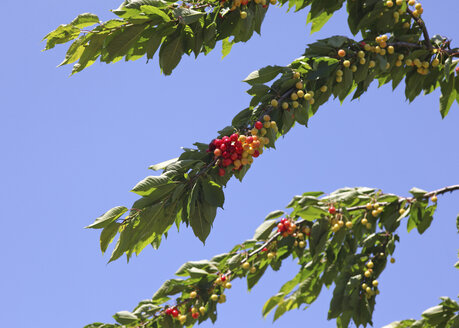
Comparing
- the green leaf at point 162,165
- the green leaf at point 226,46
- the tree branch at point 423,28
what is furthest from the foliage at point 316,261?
the green leaf at point 226,46

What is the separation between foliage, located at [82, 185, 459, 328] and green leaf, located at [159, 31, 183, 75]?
53.7 inches

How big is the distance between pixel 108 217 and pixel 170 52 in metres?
1.29

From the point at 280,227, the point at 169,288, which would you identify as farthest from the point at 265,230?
the point at 169,288

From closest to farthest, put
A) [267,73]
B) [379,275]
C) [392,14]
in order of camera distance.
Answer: [379,275] < [267,73] < [392,14]

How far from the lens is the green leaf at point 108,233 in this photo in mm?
3838

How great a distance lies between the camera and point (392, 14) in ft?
14.1

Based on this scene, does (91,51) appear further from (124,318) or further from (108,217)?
(124,318)

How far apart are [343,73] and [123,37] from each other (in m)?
1.60

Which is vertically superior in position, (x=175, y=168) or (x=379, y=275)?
(x=175, y=168)

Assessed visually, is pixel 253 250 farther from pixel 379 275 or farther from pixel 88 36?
pixel 88 36

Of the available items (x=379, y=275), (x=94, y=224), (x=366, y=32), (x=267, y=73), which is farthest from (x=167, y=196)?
(x=366, y=32)

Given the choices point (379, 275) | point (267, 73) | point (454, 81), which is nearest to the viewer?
point (379, 275)

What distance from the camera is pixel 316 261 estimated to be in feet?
12.2

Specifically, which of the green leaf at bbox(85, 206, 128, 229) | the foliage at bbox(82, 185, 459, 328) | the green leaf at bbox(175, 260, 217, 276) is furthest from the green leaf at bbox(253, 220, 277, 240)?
the green leaf at bbox(85, 206, 128, 229)
